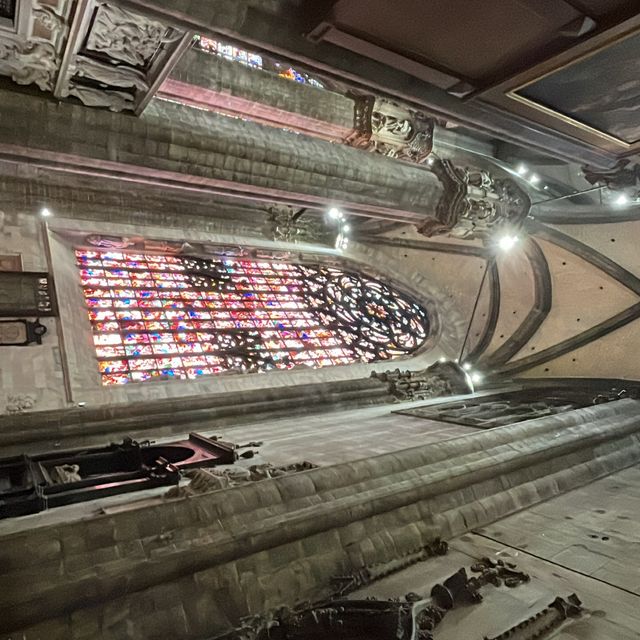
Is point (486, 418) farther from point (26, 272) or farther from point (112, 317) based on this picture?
point (26, 272)

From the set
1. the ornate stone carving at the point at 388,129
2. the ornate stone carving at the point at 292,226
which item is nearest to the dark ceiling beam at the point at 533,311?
the ornate stone carving at the point at 388,129

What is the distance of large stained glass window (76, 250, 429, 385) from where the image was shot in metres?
7.43

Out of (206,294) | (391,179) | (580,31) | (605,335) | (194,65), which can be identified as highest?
(194,65)

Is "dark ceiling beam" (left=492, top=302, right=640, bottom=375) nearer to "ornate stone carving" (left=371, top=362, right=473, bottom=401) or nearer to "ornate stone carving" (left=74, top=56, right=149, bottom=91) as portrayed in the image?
"ornate stone carving" (left=371, top=362, right=473, bottom=401)

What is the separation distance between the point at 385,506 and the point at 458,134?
975cm

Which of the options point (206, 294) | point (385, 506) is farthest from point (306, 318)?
point (385, 506)

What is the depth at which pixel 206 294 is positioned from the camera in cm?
889

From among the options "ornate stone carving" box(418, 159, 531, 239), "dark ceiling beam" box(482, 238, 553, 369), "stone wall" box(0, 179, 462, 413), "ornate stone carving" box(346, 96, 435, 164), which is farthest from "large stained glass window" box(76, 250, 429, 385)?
"ornate stone carving" box(346, 96, 435, 164)

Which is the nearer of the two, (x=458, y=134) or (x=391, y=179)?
(x=391, y=179)

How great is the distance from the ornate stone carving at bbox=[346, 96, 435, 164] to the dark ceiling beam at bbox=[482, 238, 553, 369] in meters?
2.58

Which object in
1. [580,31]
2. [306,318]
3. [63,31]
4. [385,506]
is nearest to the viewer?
[580,31]

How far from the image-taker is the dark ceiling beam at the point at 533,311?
376 inches

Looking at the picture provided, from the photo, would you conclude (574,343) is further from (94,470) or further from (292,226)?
(94,470)

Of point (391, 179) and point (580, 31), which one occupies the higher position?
point (391, 179)
